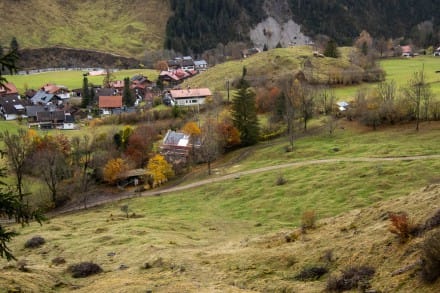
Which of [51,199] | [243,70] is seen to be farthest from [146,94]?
[51,199]

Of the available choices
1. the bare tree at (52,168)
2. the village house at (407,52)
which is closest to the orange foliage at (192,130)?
the bare tree at (52,168)

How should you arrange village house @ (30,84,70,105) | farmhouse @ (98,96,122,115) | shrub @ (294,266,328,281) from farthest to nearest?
village house @ (30,84,70,105)
farmhouse @ (98,96,122,115)
shrub @ (294,266,328,281)

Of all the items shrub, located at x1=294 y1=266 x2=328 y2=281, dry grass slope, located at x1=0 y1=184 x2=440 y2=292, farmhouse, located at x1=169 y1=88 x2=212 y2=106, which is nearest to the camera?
dry grass slope, located at x1=0 y1=184 x2=440 y2=292

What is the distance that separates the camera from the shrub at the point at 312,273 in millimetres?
25250

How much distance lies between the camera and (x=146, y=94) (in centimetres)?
15538

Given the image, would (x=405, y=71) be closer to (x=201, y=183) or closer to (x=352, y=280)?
(x=201, y=183)

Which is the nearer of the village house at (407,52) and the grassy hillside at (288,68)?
the grassy hillside at (288,68)

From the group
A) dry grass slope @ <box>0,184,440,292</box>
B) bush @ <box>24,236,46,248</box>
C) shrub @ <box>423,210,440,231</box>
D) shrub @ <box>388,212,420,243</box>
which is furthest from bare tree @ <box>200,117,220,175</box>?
shrub @ <box>423,210,440,231</box>

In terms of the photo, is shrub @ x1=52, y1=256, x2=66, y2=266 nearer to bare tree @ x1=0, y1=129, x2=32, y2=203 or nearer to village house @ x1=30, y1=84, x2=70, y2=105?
bare tree @ x1=0, y1=129, x2=32, y2=203

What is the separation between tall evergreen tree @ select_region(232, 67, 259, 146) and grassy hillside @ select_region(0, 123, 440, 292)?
441 inches

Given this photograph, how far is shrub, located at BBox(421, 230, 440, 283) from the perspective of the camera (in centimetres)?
1880

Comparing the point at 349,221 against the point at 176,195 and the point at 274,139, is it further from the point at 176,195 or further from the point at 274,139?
the point at 274,139

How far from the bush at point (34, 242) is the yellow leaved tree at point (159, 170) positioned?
111ft

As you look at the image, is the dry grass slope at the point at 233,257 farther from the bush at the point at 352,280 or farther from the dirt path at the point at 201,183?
the dirt path at the point at 201,183
